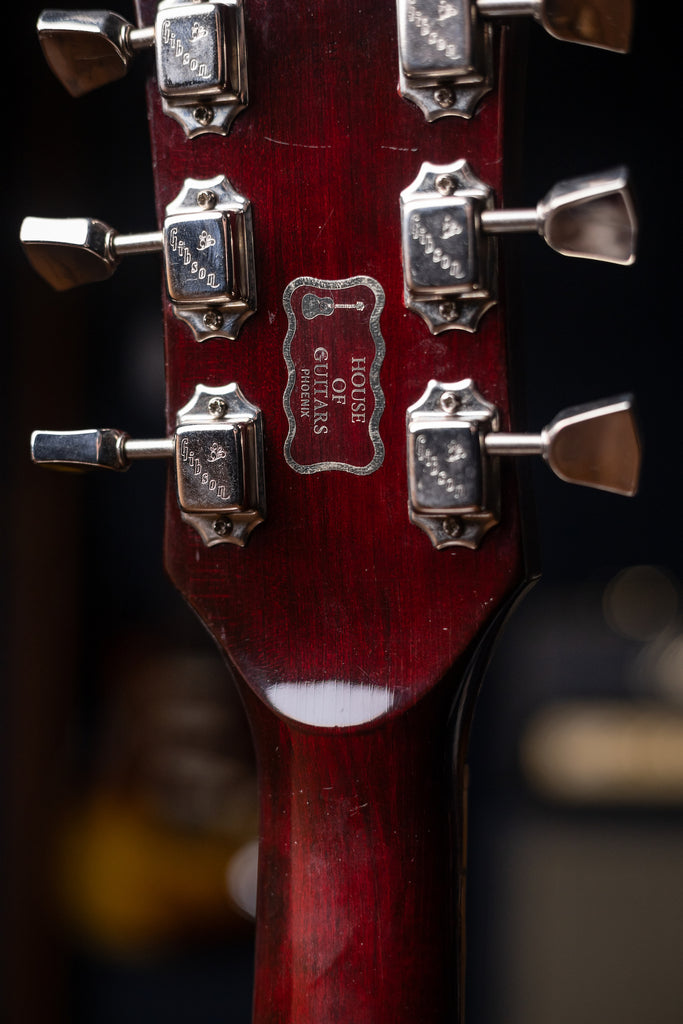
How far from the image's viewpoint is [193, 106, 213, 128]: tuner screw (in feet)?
1.40

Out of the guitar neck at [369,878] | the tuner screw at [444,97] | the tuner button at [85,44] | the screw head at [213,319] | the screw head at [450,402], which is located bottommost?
the guitar neck at [369,878]

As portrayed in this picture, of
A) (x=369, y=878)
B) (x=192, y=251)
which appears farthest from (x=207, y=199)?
(x=369, y=878)

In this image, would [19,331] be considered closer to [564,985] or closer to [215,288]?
[215,288]

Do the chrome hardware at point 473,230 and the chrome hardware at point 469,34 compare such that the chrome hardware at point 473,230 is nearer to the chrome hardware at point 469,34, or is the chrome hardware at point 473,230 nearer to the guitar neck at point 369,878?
the chrome hardware at point 469,34

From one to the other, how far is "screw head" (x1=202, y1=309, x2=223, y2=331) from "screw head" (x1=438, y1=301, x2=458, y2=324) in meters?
0.09

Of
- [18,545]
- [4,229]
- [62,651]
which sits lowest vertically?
[62,651]

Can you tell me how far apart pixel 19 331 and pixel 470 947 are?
743mm

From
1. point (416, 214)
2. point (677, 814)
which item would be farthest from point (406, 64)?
point (677, 814)

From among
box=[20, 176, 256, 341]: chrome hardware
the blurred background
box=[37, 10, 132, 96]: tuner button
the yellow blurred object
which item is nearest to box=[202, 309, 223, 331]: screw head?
box=[20, 176, 256, 341]: chrome hardware

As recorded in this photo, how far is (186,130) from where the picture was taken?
0.43 meters

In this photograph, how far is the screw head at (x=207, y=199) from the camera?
423mm

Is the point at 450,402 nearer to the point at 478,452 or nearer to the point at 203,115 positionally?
the point at 478,452

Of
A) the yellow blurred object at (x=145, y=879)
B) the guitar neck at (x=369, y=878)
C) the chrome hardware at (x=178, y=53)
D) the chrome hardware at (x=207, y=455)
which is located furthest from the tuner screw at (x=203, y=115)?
the yellow blurred object at (x=145, y=879)

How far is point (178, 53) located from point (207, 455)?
15cm
